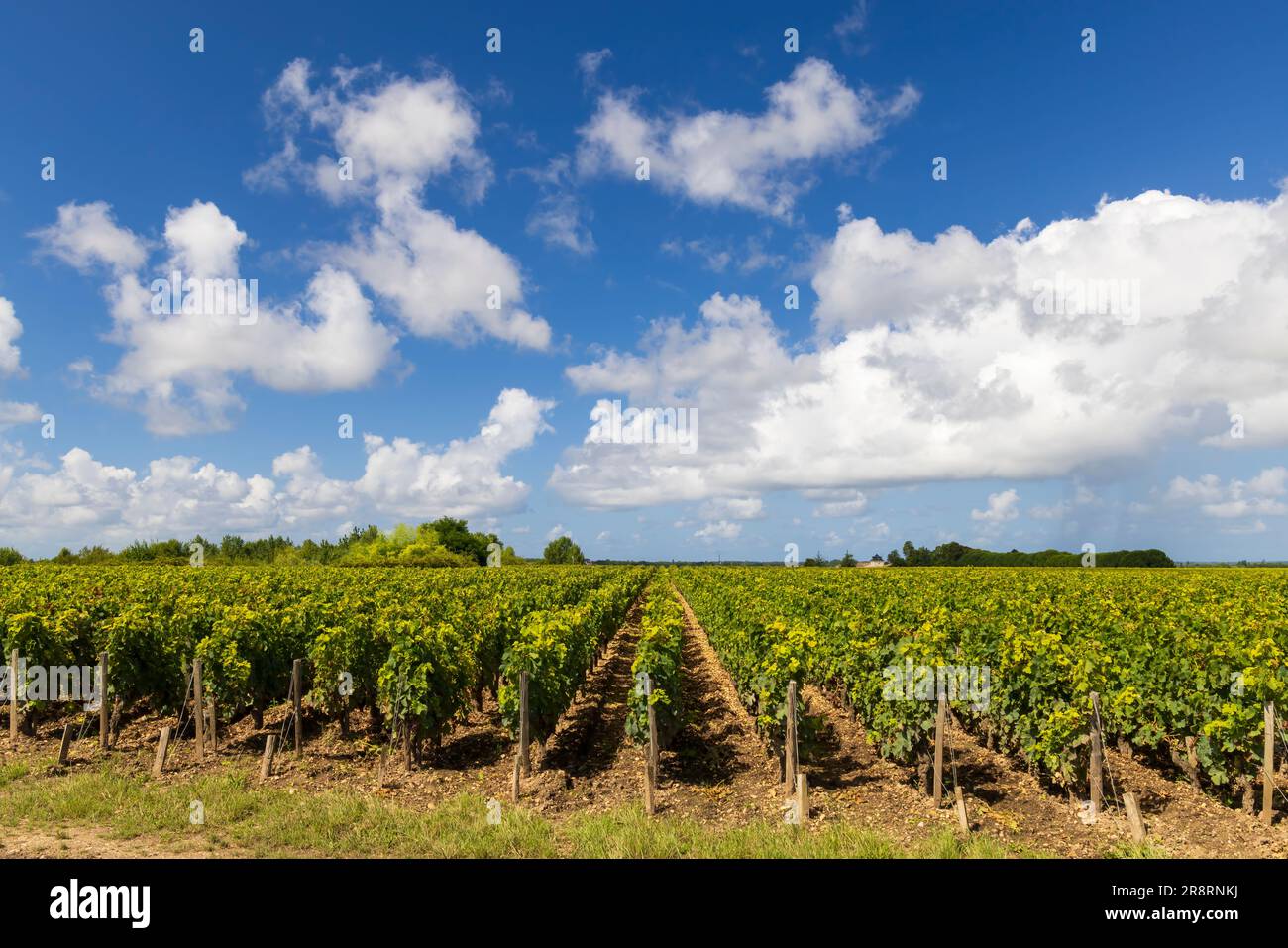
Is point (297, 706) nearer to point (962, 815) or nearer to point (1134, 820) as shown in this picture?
point (962, 815)

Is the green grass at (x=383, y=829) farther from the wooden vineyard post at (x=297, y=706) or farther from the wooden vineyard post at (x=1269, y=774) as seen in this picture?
the wooden vineyard post at (x=1269, y=774)

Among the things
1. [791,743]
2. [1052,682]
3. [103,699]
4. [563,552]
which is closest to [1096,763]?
[1052,682]

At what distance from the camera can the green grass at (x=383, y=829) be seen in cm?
802

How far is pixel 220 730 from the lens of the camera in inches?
560

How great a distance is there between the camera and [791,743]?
33.4ft

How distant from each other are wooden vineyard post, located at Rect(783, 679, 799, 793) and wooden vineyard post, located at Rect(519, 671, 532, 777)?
3.81m

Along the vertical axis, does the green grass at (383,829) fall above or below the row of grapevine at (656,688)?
below

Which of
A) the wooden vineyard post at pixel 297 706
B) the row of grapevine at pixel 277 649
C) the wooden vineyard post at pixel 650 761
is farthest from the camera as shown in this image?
the wooden vineyard post at pixel 297 706

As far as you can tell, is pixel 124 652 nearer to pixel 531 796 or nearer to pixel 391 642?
pixel 391 642

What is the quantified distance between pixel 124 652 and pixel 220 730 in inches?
89.6

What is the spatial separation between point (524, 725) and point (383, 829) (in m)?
2.63

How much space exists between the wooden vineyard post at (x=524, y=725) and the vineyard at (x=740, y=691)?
0.18ft

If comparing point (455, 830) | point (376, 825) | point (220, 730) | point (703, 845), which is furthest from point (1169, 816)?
point (220, 730)

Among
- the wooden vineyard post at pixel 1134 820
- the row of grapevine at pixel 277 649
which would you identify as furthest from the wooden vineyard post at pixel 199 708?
the wooden vineyard post at pixel 1134 820
